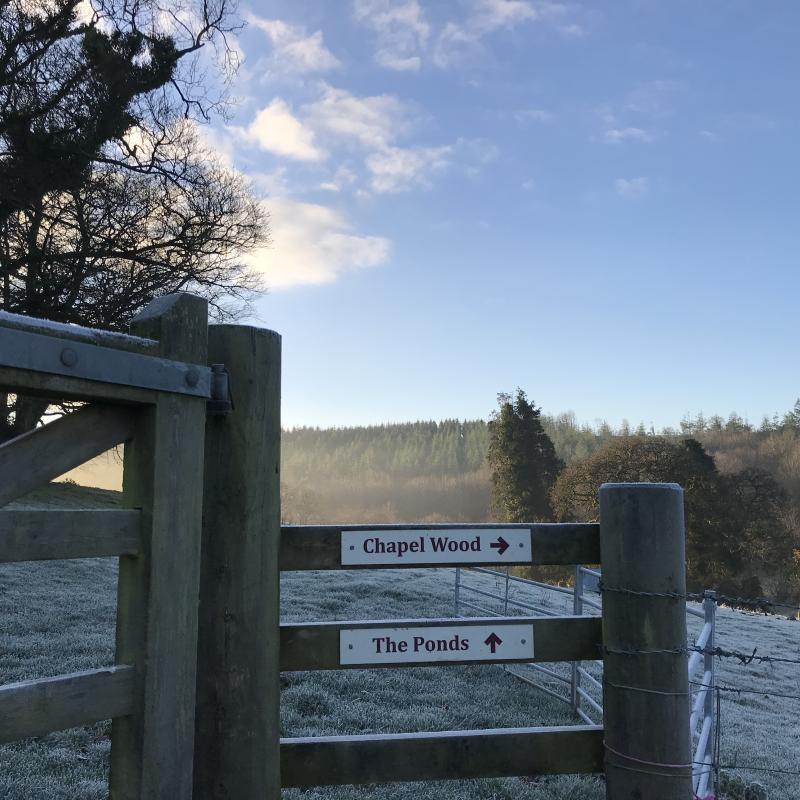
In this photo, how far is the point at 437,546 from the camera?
9.66 feet

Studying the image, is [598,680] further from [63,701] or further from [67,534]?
[67,534]

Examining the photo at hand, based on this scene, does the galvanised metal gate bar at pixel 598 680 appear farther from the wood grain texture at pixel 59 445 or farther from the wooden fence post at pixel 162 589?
the wood grain texture at pixel 59 445

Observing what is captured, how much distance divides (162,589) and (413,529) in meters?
0.98

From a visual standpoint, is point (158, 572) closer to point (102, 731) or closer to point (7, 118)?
point (102, 731)

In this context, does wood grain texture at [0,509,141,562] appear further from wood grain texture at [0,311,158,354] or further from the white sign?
the white sign

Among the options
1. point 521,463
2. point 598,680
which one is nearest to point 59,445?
point 598,680

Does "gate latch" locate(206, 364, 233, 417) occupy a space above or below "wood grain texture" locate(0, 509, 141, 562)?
above

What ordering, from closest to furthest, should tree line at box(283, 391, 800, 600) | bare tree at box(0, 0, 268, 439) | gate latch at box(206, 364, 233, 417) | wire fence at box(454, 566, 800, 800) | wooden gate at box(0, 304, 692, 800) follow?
wooden gate at box(0, 304, 692, 800) → gate latch at box(206, 364, 233, 417) → wire fence at box(454, 566, 800, 800) → bare tree at box(0, 0, 268, 439) → tree line at box(283, 391, 800, 600)

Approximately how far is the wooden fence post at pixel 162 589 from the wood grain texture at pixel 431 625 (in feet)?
1.36

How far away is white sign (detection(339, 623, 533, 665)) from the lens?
282 centimetres

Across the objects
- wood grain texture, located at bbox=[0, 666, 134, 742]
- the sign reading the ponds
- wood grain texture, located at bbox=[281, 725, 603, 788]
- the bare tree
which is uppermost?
the bare tree

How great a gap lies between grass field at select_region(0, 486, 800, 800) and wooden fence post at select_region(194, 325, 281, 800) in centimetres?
222

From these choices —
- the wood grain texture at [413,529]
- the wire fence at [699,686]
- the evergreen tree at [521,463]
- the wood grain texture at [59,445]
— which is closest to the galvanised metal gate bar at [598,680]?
the wire fence at [699,686]

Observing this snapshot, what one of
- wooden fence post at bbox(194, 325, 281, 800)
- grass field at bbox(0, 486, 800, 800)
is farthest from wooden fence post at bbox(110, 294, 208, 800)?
grass field at bbox(0, 486, 800, 800)
